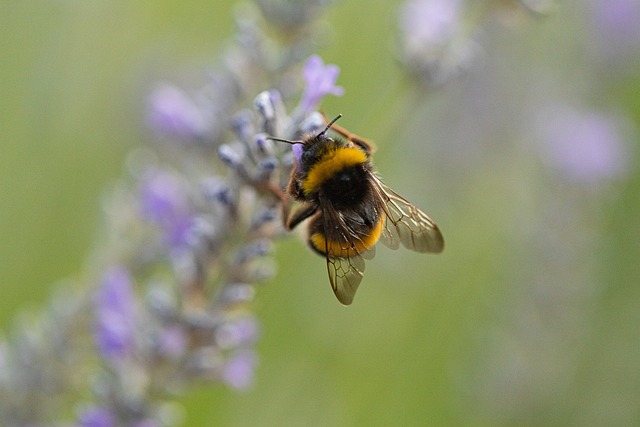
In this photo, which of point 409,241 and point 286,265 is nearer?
point 409,241

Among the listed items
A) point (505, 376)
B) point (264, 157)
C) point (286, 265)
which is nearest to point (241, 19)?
point (264, 157)

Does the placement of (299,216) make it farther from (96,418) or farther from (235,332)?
(96,418)

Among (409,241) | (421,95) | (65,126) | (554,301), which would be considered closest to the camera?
(409,241)

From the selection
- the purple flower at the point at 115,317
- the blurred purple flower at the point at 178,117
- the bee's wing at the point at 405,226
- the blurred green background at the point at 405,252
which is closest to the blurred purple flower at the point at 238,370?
the purple flower at the point at 115,317

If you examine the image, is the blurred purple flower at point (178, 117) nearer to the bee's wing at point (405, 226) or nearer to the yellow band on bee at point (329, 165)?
the yellow band on bee at point (329, 165)

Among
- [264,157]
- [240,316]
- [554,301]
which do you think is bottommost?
[240,316]

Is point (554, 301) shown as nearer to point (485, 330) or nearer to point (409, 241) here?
point (485, 330)
